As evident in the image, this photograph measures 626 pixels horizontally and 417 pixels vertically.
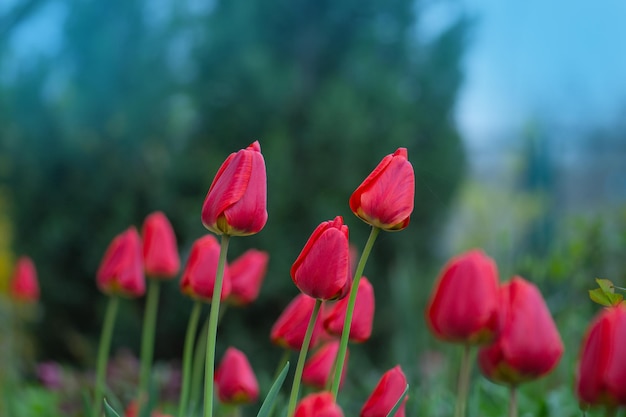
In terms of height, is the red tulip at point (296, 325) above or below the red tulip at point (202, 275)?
below

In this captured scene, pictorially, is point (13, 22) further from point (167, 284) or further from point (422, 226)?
point (422, 226)

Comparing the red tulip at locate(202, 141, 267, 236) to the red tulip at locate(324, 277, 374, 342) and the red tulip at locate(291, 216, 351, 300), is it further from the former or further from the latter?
the red tulip at locate(324, 277, 374, 342)

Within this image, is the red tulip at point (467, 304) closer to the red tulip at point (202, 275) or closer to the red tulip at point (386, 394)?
the red tulip at point (386, 394)

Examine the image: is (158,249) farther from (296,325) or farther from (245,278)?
(296,325)

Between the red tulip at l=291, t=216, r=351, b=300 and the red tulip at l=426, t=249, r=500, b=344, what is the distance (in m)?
0.15

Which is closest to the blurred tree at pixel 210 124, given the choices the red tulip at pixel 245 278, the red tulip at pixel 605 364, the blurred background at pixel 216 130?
the blurred background at pixel 216 130

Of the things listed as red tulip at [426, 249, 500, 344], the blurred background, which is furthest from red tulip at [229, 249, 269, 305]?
the blurred background

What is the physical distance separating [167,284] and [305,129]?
123 cm

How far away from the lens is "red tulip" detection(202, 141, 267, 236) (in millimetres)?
779

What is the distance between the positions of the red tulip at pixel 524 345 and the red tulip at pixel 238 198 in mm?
306

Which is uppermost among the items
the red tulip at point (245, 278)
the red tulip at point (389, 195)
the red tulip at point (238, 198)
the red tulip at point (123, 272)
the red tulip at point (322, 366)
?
the red tulip at point (238, 198)

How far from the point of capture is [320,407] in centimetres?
69

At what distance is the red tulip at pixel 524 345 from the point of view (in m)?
0.84

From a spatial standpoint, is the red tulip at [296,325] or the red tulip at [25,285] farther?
the red tulip at [25,285]
